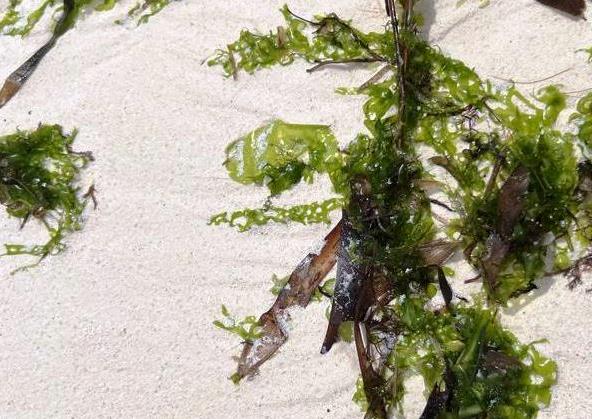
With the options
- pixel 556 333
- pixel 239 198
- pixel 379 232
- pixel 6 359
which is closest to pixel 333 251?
pixel 379 232

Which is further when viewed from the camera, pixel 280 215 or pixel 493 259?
pixel 280 215

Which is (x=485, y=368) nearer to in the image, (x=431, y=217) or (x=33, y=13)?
(x=431, y=217)

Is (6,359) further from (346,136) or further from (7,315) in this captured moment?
(346,136)

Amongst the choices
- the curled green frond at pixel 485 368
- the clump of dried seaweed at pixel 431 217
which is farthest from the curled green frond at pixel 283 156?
the curled green frond at pixel 485 368

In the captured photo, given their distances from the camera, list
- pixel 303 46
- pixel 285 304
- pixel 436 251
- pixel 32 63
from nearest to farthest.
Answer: pixel 436 251
pixel 285 304
pixel 303 46
pixel 32 63

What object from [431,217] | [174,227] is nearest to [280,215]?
[174,227]
